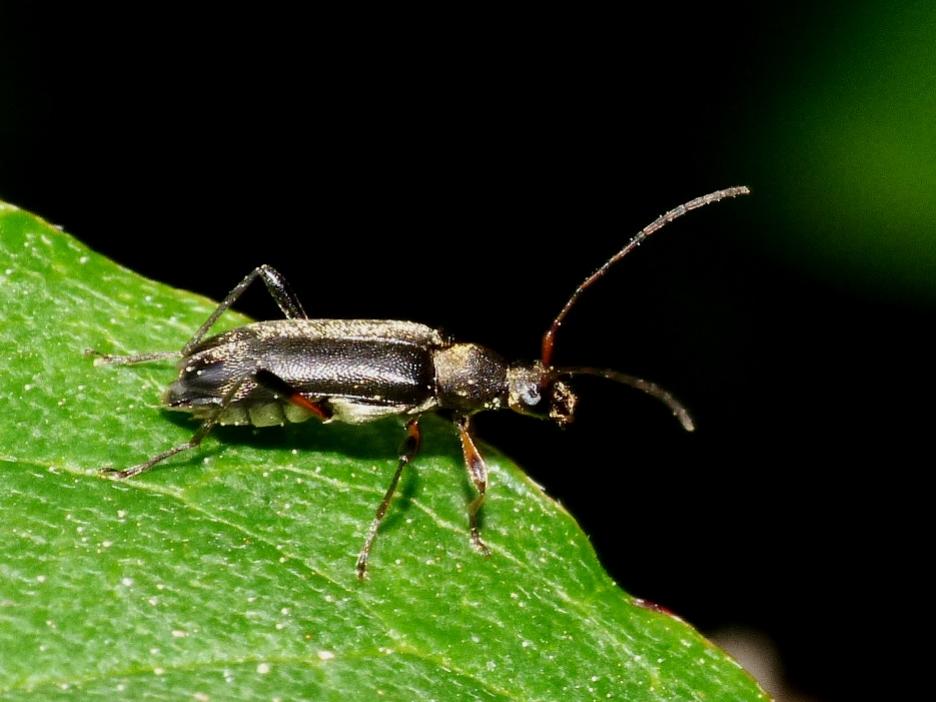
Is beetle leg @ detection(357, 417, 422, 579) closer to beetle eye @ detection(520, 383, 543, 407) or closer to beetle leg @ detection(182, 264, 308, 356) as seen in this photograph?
beetle eye @ detection(520, 383, 543, 407)

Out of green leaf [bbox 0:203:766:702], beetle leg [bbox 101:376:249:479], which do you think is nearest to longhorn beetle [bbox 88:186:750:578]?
beetle leg [bbox 101:376:249:479]

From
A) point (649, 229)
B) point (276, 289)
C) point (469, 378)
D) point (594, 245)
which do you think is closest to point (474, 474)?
point (469, 378)

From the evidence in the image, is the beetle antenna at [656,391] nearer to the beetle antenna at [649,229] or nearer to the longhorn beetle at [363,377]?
the longhorn beetle at [363,377]

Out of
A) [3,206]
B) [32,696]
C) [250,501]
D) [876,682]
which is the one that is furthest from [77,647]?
[876,682]

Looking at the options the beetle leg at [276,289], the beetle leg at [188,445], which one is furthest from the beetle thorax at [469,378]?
the beetle leg at [188,445]

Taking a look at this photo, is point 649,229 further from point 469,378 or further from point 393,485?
point 393,485

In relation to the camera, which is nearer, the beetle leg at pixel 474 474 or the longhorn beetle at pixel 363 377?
the beetle leg at pixel 474 474

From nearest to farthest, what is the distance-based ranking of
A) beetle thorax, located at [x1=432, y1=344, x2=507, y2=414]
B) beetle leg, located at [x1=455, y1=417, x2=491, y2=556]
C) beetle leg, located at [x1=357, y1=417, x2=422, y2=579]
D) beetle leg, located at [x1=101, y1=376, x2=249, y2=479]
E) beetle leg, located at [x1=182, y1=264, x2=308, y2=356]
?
beetle leg, located at [x1=357, y1=417, x2=422, y2=579], beetle leg, located at [x1=101, y1=376, x2=249, y2=479], beetle leg, located at [x1=455, y1=417, x2=491, y2=556], beetle thorax, located at [x1=432, y1=344, x2=507, y2=414], beetle leg, located at [x1=182, y1=264, x2=308, y2=356]

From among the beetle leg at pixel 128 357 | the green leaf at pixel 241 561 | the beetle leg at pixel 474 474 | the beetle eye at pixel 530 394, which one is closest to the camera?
the green leaf at pixel 241 561

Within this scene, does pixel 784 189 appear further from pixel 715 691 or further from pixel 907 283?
pixel 715 691
